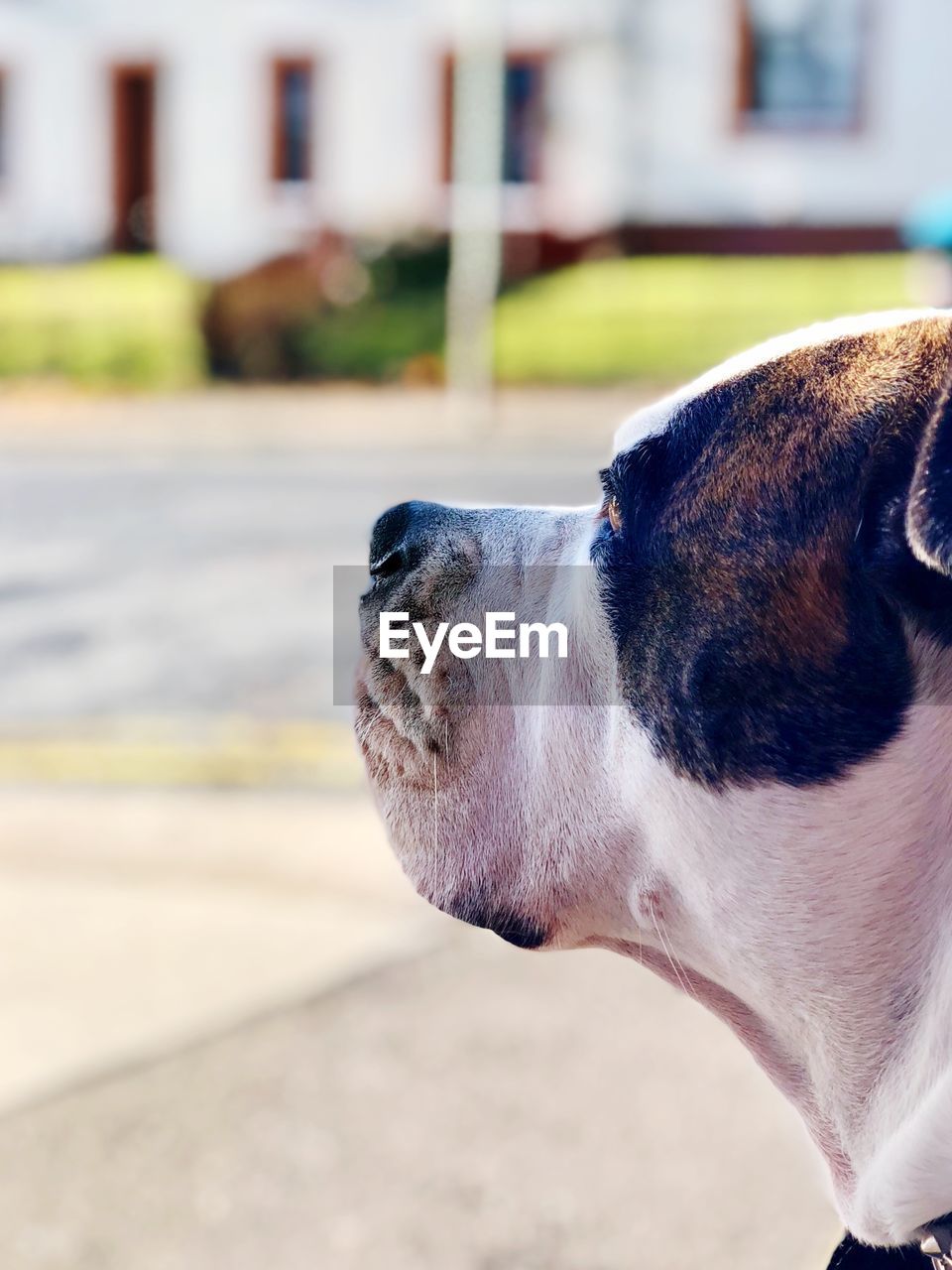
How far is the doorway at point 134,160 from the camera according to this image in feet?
89.8

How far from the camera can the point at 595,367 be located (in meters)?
20.1

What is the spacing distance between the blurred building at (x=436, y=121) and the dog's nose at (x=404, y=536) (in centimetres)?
2170

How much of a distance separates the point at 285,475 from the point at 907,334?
11668 millimetres

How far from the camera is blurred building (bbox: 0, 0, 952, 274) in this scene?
24.6m

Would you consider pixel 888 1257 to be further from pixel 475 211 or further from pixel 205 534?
pixel 475 211

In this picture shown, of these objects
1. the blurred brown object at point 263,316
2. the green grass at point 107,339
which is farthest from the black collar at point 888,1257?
the blurred brown object at point 263,316

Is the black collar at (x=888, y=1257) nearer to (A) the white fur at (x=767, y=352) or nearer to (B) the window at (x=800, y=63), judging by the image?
(A) the white fur at (x=767, y=352)

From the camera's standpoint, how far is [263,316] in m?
21.7

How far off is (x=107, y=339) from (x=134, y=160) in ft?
26.9

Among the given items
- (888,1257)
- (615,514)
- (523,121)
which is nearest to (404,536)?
(615,514)

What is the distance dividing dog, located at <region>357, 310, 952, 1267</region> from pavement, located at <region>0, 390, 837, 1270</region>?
1.50 meters

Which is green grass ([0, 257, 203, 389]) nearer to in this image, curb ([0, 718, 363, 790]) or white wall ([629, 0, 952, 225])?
white wall ([629, 0, 952, 225])

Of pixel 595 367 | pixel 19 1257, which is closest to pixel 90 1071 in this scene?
pixel 19 1257

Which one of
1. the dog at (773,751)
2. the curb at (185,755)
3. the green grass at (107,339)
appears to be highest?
the dog at (773,751)
